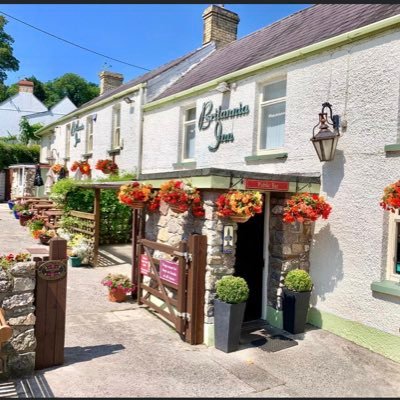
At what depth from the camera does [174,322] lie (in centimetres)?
650

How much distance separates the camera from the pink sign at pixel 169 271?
258 inches

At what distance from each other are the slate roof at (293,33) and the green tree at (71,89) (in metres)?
53.2

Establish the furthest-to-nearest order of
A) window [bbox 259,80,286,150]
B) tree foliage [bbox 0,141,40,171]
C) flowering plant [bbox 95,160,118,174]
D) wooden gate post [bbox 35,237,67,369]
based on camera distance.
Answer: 1. tree foliage [bbox 0,141,40,171]
2. flowering plant [bbox 95,160,118,174]
3. window [bbox 259,80,286,150]
4. wooden gate post [bbox 35,237,67,369]

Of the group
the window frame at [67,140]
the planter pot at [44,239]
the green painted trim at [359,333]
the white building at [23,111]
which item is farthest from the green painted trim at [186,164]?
the white building at [23,111]

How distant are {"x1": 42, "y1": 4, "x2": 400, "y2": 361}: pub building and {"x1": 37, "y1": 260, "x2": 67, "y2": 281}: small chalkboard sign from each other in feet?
6.72

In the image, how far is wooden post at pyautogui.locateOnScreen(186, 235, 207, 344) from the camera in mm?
6113

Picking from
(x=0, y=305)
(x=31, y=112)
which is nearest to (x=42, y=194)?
(x=31, y=112)

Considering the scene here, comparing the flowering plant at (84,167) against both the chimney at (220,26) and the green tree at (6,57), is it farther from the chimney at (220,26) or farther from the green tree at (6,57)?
the green tree at (6,57)

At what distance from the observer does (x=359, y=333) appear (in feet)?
20.2

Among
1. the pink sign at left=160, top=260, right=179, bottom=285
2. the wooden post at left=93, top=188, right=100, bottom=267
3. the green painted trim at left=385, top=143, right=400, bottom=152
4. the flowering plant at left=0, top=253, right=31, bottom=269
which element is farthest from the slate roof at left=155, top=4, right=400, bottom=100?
the flowering plant at left=0, top=253, right=31, bottom=269

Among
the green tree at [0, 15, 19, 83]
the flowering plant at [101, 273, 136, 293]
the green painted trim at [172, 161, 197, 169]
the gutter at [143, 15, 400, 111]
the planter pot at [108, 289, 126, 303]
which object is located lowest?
the planter pot at [108, 289, 126, 303]

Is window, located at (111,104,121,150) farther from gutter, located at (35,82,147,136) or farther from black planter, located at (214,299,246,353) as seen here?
black planter, located at (214,299,246,353)

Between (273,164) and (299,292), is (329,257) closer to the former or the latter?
(299,292)

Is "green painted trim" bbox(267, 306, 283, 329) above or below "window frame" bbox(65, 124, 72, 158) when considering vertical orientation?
below
